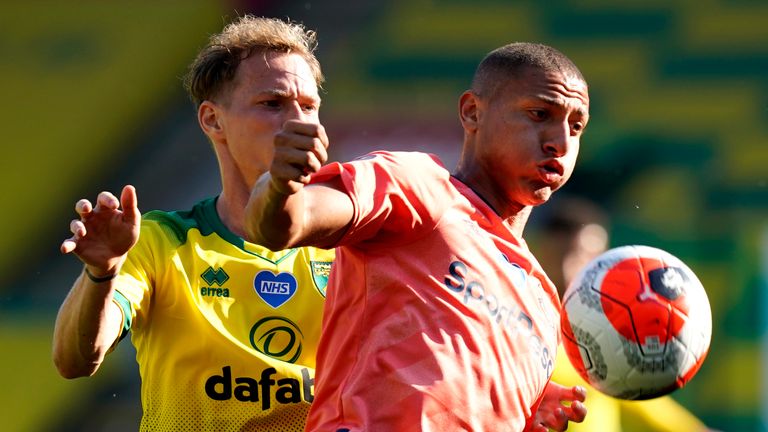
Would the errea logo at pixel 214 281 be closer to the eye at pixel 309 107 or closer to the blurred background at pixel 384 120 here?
the eye at pixel 309 107

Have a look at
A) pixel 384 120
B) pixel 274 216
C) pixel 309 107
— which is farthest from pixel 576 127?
pixel 384 120

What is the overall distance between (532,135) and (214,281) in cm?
136

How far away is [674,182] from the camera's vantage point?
31.1 feet

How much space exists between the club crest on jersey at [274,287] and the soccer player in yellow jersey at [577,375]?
1974mm

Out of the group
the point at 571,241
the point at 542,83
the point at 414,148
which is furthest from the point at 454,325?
the point at 414,148

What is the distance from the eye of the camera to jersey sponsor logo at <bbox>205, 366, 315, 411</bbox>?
423 centimetres

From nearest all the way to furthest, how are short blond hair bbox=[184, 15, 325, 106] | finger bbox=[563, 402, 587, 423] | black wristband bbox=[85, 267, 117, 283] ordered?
black wristband bbox=[85, 267, 117, 283], finger bbox=[563, 402, 587, 423], short blond hair bbox=[184, 15, 325, 106]

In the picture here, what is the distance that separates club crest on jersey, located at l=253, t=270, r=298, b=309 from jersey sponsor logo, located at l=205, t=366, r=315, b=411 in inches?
10.6

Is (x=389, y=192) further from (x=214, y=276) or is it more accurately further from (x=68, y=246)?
(x=214, y=276)

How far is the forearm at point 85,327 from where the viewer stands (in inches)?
142

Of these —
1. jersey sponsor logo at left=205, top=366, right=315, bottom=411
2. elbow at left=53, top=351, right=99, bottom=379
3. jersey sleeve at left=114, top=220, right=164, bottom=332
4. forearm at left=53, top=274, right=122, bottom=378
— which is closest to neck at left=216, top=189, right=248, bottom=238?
jersey sleeve at left=114, top=220, right=164, bottom=332

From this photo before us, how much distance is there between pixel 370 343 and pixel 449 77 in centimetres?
697

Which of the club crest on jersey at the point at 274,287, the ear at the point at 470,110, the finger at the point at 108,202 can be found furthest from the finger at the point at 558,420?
the finger at the point at 108,202

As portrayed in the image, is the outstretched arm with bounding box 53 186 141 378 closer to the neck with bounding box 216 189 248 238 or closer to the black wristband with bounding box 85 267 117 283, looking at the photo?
the black wristband with bounding box 85 267 117 283
